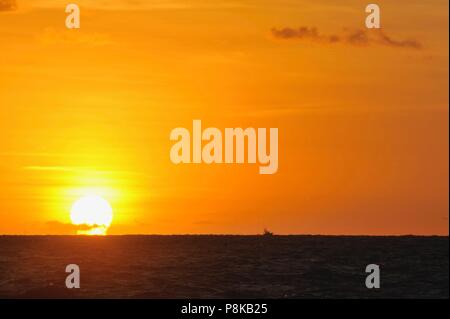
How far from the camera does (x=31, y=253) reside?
15538 cm
